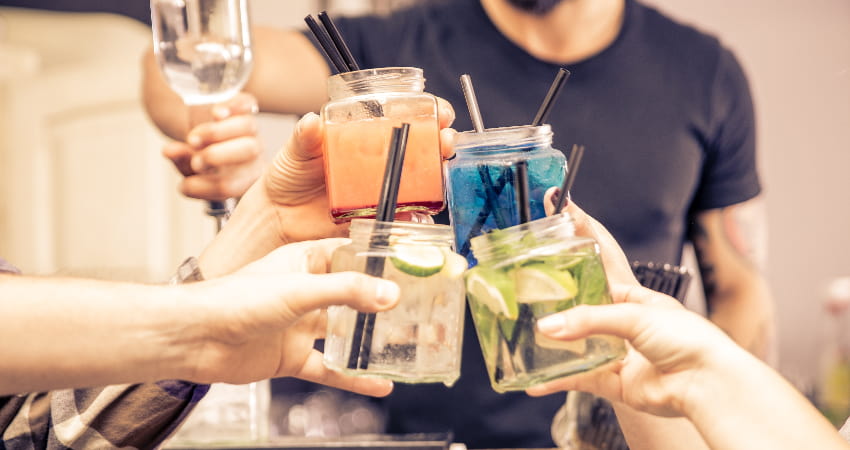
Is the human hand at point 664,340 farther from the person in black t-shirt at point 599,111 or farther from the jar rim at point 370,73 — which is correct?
the person in black t-shirt at point 599,111

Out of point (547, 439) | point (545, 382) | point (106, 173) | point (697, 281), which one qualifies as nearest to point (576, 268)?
point (545, 382)

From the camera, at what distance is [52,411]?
3.08 ft

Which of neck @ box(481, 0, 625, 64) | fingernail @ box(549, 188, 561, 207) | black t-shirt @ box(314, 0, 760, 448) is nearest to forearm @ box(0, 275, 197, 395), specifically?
fingernail @ box(549, 188, 561, 207)

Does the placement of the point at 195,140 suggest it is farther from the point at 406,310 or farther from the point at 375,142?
the point at 406,310

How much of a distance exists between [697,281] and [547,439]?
127 centimetres

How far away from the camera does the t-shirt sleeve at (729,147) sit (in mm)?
1695

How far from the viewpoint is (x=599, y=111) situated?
161 centimetres

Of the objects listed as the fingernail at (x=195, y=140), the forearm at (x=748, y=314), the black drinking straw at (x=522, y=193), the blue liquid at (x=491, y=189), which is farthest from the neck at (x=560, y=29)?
the black drinking straw at (x=522, y=193)

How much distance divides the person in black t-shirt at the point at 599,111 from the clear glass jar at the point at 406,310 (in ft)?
2.63

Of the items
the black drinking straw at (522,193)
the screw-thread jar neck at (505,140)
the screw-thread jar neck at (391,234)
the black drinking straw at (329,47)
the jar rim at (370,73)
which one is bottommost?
the screw-thread jar neck at (391,234)

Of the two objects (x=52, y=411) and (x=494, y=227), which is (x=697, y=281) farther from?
(x=52, y=411)

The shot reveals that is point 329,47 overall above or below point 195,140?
above

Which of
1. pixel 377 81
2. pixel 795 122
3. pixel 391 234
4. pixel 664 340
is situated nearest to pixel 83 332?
pixel 391 234

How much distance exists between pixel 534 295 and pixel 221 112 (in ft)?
2.57
